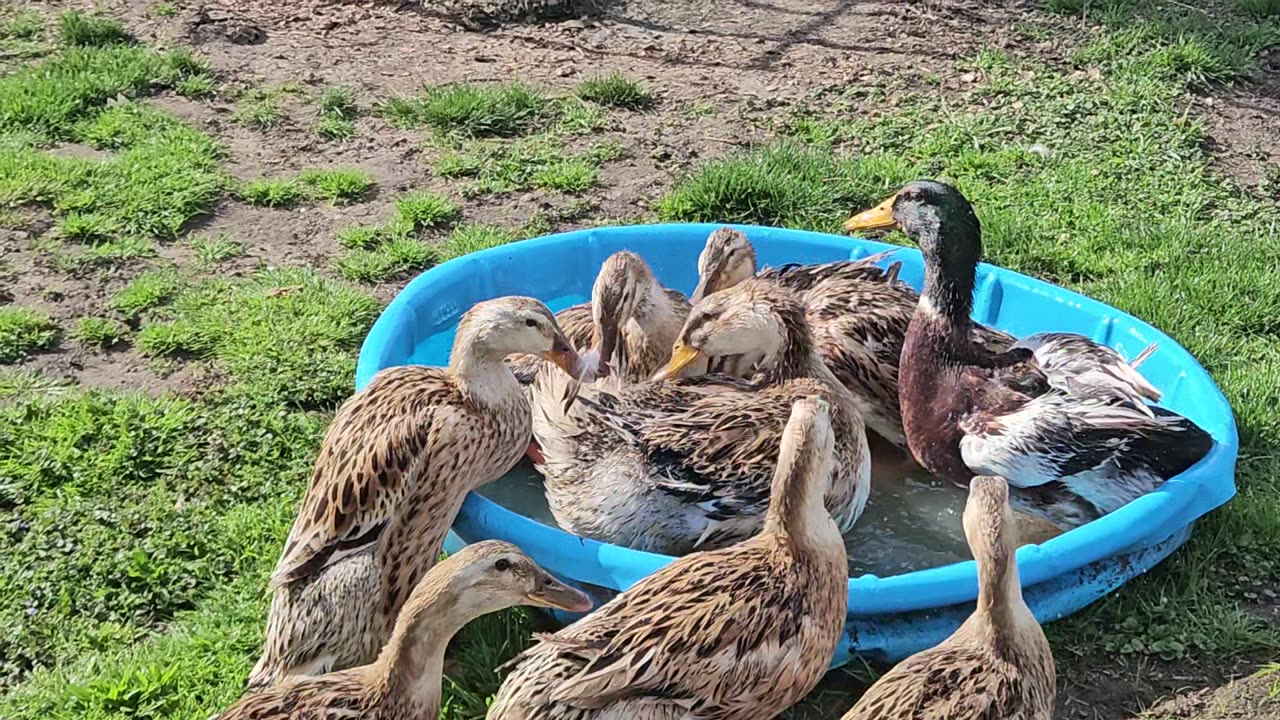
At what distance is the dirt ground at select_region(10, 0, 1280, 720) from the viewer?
21.7ft

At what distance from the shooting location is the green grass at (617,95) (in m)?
7.78

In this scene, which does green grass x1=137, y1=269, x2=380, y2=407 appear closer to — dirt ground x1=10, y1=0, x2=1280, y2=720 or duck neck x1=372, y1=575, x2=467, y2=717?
dirt ground x1=10, y1=0, x2=1280, y2=720

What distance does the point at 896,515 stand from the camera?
15.6 feet

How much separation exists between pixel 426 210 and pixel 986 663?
4178 millimetres

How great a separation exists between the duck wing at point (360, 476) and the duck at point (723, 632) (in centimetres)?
67

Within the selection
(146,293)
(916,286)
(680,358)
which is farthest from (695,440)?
(146,293)

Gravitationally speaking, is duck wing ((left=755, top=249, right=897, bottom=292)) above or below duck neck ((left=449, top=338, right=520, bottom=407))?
below

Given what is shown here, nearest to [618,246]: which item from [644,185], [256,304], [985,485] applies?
[644,185]

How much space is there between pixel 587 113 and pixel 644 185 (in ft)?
Result: 3.08

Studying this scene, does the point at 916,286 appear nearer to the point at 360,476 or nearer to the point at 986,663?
the point at 986,663

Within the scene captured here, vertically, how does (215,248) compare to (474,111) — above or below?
below

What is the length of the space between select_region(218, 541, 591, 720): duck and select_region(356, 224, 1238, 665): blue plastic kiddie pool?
1.60 ft

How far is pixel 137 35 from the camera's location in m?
8.52

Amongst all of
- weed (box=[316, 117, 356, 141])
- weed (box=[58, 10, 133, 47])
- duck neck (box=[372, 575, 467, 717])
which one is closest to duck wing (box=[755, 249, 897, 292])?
duck neck (box=[372, 575, 467, 717])
